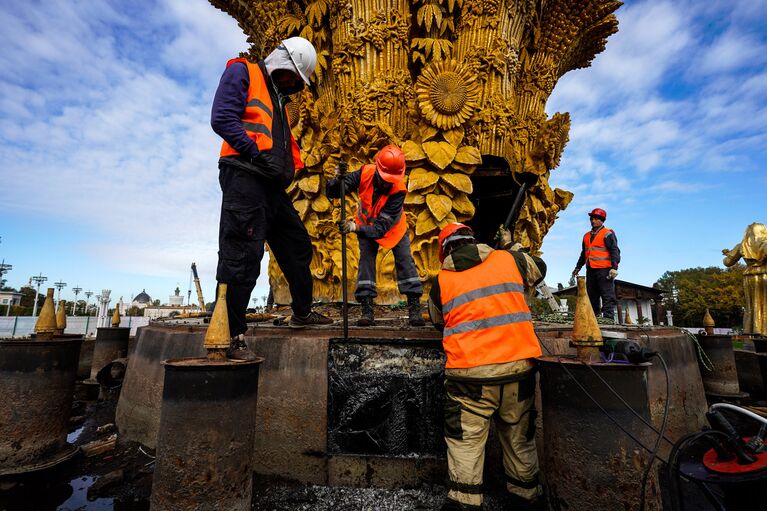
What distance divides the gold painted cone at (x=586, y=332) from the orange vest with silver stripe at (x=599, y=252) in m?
4.69

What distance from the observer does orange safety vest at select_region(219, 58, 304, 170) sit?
8.48 ft

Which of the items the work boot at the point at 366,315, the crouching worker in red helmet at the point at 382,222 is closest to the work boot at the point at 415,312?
the crouching worker in red helmet at the point at 382,222

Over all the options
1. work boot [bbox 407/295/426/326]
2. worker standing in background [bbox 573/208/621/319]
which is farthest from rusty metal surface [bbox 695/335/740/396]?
work boot [bbox 407/295/426/326]

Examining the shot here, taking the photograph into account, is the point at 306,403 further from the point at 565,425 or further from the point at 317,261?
Answer: the point at 317,261

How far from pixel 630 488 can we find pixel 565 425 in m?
0.37

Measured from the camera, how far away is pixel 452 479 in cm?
217

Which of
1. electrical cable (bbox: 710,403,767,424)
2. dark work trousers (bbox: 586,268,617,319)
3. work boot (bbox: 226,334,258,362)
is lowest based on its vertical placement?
electrical cable (bbox: 710,403,767,424)

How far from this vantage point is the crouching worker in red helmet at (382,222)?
3830 mm

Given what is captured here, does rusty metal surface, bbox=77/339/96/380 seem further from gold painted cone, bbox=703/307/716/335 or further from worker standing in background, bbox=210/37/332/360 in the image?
gold painted cone, bbox=703/307/716/335

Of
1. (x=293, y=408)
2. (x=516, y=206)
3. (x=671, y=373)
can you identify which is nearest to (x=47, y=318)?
(x=293, y=408)

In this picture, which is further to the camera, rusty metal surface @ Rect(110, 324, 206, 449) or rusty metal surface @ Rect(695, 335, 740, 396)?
rusty metal surface @ Rect(695, 335, 740, 396)

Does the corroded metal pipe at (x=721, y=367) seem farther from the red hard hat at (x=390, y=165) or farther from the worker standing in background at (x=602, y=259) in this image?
the red hard hat at (x=390, y=165)

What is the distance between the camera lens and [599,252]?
243 inches

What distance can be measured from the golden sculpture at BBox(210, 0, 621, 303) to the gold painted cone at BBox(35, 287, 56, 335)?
4.14 metres
